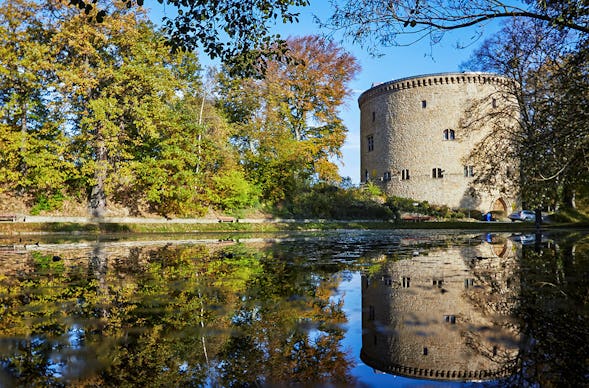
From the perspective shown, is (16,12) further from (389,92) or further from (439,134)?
(439,134)

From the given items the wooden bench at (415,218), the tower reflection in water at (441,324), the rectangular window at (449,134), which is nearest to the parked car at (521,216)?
the rectangular window at (449,134)

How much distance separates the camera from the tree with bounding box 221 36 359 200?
28.4 meters

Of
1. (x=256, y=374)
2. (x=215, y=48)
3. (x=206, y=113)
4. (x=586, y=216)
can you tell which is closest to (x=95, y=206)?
(x=206, y=113)

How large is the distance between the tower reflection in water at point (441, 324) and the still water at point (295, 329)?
12mm

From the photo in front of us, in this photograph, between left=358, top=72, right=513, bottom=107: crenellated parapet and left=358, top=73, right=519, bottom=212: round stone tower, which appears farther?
left=358, top=72, right=513, bottom=107: crenellated parapet

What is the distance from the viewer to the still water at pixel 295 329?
2.02 m

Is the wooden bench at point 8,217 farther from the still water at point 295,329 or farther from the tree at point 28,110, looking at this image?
the still water at point 295,329

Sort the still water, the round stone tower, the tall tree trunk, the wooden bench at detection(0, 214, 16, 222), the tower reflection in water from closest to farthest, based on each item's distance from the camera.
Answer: the still water, the tower reflection in water, the wooden bench at detection(0, 214, 16, 222), the tall tree trunk, the round stone tower

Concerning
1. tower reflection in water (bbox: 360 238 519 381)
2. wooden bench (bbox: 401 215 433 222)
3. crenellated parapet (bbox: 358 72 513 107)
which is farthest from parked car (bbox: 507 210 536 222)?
tower reflection in water (bbox: 360 238 519 381)

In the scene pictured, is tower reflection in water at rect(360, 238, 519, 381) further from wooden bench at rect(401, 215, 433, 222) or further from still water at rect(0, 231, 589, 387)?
wooden bench at rect(401, 215, 433, 222)

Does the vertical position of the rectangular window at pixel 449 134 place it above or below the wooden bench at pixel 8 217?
above

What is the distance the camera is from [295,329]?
2.80m

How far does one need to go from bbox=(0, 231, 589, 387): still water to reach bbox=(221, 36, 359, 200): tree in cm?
2314

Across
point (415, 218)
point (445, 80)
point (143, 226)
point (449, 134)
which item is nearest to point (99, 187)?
point (143, 226)
